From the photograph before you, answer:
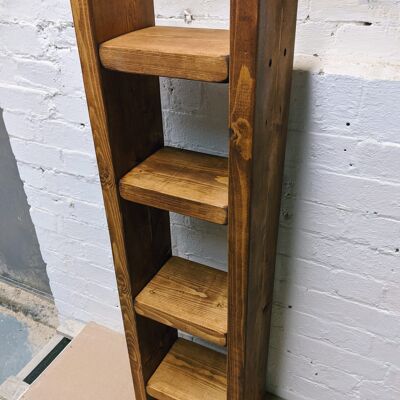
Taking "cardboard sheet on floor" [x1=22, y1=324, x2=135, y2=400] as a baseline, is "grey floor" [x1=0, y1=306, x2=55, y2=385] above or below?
below

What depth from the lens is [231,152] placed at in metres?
0.71

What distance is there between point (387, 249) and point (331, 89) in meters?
0.36

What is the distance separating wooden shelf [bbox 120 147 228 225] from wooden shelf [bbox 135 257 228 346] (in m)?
0.26

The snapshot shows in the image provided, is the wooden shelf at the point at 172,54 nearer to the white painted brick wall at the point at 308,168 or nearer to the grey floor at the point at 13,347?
the white painted brick wall at the point at 308,168

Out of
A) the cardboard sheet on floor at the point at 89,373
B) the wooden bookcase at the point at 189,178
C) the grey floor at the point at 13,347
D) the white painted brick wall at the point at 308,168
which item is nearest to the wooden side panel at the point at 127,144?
the wooden bookcase at the point at 189,178

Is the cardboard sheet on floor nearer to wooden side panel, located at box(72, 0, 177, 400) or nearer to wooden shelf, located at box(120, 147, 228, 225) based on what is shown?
wooden side panel, located at box(72, 0, 177, 400)

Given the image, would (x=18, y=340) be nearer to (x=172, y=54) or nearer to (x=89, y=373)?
(x=89, y=373)

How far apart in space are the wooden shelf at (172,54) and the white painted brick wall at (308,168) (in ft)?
0.55

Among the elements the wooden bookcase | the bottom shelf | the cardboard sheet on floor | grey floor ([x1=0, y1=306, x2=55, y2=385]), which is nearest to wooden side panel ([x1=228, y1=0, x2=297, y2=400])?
the wooden bookcase

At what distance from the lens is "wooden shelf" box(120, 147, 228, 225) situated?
808 mm

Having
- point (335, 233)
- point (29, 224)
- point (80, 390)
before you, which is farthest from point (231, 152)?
point (29, 224)

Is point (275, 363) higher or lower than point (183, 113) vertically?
lower

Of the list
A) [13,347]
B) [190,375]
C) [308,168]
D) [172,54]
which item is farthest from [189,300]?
[13,347]

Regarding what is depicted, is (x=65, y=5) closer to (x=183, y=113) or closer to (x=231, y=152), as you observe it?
(x=183, y=113)
